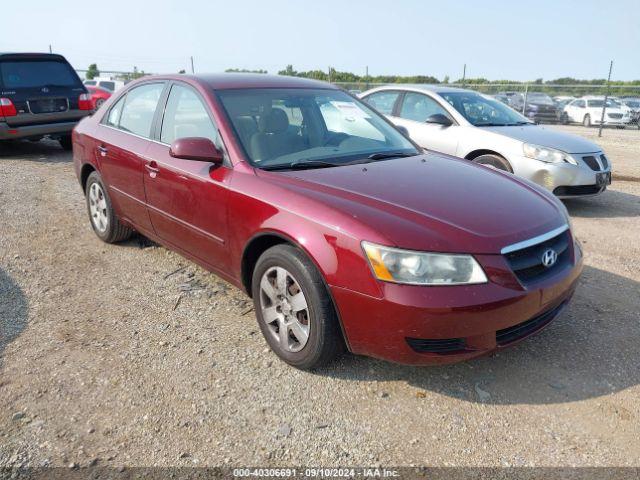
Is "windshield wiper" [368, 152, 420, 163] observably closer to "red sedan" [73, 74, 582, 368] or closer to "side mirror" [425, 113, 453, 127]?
"red sedan" [73, 74, 582, 368]

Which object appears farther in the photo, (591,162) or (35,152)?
(35,152)

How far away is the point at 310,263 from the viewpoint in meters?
2.75

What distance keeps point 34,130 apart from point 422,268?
8788 millimetres

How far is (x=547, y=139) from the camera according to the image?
6.60 m

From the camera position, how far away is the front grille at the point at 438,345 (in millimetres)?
2553

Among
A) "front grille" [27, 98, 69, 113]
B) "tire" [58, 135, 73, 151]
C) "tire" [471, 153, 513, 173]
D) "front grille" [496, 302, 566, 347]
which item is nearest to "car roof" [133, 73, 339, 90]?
"front grille" [496, 302, 566, 347]

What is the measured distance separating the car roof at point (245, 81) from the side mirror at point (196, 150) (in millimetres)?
619

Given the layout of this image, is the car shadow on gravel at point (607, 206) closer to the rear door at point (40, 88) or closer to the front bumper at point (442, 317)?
the front bumper at point (442, 317)

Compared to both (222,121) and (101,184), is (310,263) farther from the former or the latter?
(101,184)

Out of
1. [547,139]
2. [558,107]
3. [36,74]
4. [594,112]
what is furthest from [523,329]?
[558,107]

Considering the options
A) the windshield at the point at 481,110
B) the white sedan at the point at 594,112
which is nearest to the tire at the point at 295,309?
the windshield at the point at 481,110

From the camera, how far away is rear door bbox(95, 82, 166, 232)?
13.6 ft

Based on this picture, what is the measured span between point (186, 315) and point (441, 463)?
2.05 metres

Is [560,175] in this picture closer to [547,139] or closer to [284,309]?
[547,139]
